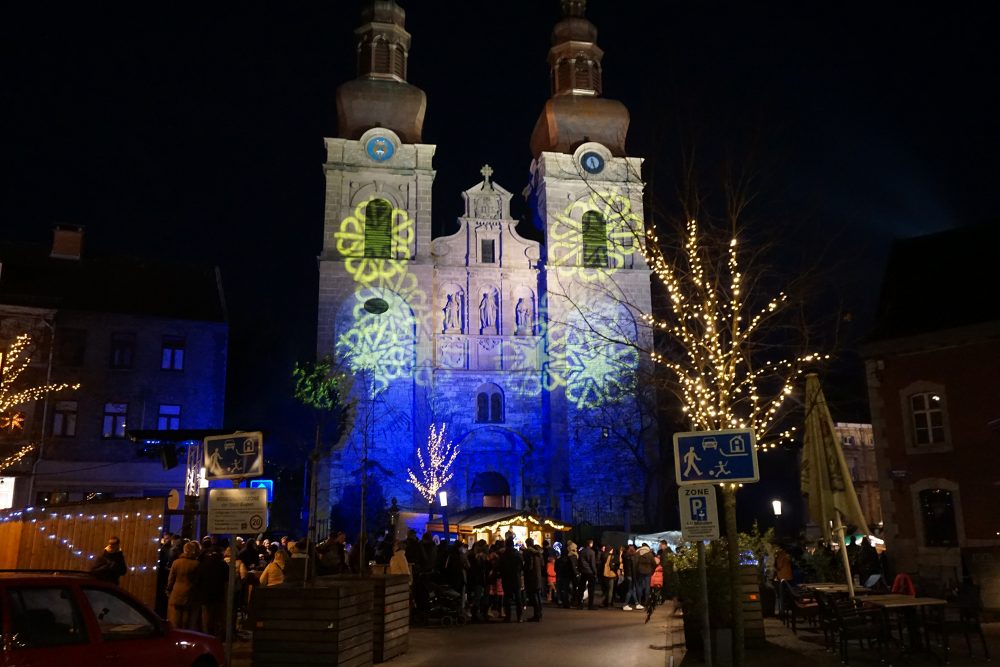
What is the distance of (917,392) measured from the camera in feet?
73.9

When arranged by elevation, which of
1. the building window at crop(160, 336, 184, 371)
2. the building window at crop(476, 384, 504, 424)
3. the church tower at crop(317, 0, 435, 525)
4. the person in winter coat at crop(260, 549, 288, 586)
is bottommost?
the person in winter coat at crop(260, 549, 288, 586)

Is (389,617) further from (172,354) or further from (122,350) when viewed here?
(122,350)

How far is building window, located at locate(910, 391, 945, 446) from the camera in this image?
22094 millimetres

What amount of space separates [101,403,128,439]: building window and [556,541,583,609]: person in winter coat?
63.5 feet

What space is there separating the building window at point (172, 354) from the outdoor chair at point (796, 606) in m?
25.3

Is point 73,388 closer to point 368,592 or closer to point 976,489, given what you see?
point 368,592

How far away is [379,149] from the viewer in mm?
41125

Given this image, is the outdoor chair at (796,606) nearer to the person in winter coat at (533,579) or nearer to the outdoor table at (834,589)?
the outdoor table at (834,589)

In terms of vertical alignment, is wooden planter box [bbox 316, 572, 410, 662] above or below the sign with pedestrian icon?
below

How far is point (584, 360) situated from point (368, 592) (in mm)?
30267

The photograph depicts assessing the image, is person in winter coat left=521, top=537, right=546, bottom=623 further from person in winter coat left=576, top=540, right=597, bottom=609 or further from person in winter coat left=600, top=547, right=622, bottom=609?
person in winter coat left=600, top=547, right=622, bottom=609

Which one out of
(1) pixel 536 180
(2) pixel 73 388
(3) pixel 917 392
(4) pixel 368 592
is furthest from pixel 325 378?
(4) pixel 368 592

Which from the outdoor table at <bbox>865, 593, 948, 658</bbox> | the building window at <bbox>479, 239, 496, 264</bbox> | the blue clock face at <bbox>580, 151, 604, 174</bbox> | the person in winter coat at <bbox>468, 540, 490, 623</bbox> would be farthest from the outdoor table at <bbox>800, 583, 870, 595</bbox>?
the blue clock face at <bbox>580, 151, 604, 174</bbox>

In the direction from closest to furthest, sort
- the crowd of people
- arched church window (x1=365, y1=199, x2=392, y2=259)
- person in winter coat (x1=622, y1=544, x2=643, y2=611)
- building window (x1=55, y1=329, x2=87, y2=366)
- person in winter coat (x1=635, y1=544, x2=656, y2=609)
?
the crowd of people < person in winter coat (x1=635, y1=544, x2=656, y2=609) < person in winter coat (x1=622, y1=544, x2=643, y2=611) < building window (x1=55, y1=329, x2=87, y2=366) < arched church window (x1=365, y1=199, x2=392, y2=259)
